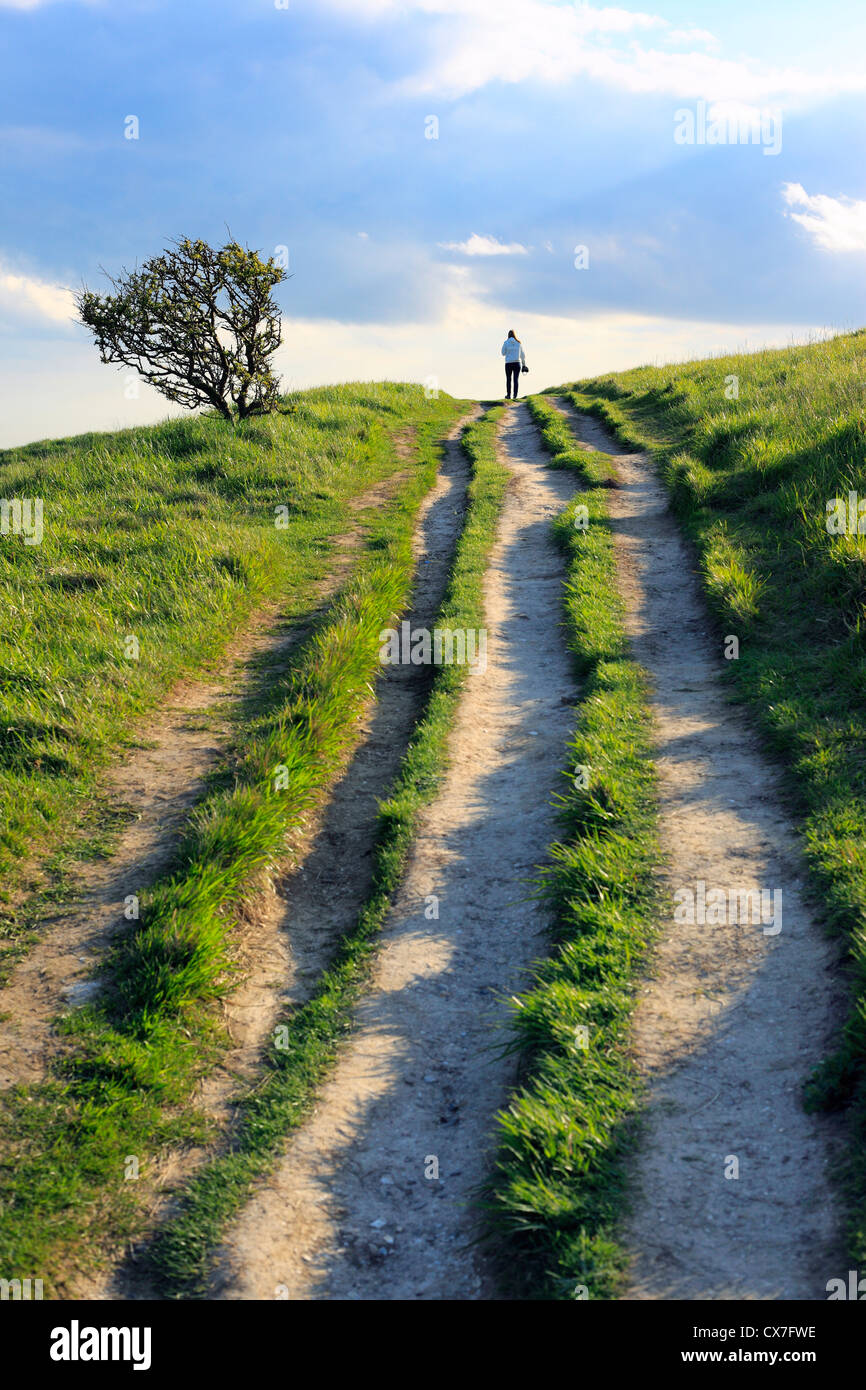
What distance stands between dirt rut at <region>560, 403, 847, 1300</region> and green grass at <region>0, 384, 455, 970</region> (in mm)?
3851

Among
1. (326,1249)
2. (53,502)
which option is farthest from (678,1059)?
(53,502)

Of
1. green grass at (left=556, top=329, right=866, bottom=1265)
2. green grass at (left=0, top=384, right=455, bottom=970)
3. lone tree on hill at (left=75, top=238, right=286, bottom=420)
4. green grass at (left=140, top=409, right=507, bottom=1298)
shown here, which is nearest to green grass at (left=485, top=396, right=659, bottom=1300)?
green grass at (left=556, top=329, right=866, bottom=1265)

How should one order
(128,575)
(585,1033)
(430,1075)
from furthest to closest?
(128,575), (430,1075), (585,1033)

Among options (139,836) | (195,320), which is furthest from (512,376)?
(139,836)

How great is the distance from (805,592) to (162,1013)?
7089 mm

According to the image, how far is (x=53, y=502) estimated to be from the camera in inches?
520

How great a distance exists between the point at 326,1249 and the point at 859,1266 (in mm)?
2040

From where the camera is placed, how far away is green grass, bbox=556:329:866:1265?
479 cm

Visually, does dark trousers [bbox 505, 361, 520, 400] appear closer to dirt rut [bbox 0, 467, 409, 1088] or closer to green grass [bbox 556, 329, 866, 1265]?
green grass [bbox 556, 329, 866, 1265]

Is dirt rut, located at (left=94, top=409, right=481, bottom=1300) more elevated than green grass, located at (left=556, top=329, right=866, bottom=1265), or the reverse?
green grass, located at (left=556, top=329, right=866, bottom=1265)

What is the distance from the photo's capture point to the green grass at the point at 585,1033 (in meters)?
3.46

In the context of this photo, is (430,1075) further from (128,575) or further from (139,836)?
(128,575)

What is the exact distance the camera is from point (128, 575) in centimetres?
1025
